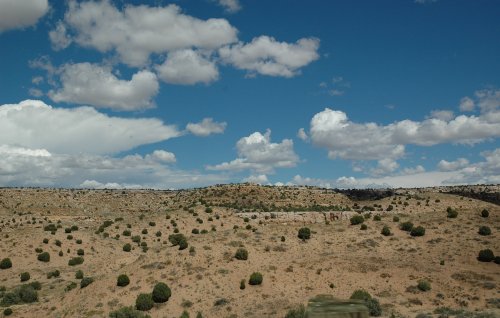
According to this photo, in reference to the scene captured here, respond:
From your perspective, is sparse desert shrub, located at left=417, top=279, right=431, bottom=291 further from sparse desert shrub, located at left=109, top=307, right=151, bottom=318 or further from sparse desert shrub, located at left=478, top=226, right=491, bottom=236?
sparse desert shrub, located at left=109, top=307, right=151, bottom=318

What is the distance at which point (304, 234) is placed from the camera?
55062mm

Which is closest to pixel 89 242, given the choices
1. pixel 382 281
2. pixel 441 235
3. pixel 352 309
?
pixel 382 281

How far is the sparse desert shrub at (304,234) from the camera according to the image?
5497 cm

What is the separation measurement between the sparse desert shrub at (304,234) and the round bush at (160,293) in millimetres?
20842

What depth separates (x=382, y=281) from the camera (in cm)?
4088

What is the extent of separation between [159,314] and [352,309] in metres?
37.0

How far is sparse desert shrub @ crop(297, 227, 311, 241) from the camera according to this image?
54969mm

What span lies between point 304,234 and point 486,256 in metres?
20.9

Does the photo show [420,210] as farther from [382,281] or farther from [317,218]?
[382,281]

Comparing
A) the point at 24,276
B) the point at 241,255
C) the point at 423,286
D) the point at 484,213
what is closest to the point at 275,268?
the point at 241,255

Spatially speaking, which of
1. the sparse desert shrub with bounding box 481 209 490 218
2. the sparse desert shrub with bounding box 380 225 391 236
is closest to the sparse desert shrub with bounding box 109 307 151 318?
the sparse desert shrub with bounding box 380 225 391 236

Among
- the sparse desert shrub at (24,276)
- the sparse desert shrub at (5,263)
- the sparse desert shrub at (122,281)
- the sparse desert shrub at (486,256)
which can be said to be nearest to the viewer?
the sparse desert shrub at (122,281)

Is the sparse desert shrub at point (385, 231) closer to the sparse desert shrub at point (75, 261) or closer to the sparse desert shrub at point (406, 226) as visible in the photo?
the sparse desert shrub at point (406, 226)

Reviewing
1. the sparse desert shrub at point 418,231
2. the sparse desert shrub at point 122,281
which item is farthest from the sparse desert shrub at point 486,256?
the sparse desert shrub at point 122,281
